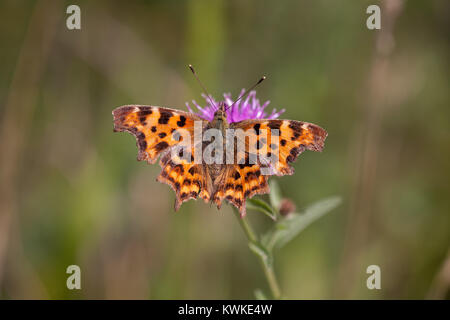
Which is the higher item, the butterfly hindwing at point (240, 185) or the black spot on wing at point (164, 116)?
the black spot on wing at point (164, 116)

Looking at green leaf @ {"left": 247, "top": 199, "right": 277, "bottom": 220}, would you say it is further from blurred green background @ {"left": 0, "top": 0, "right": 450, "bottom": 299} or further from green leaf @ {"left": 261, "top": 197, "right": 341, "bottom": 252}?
blurred green background @ {"left": 0, "top": 0, "right": 450, "bottom": 299}

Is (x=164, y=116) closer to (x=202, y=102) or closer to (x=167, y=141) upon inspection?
(x=167, y=141)

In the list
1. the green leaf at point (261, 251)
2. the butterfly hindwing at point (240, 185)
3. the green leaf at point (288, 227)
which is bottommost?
the green leaf at point (261, 251)

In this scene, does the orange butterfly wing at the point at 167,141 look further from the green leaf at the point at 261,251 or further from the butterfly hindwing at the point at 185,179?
the green leaf at the point at 261,251

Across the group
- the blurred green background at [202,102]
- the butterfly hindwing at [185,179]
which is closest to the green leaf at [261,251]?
the butterfly hindwing at [185,179]

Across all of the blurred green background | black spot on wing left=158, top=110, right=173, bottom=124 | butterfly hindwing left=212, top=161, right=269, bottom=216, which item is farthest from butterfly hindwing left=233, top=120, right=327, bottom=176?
the blurred green background

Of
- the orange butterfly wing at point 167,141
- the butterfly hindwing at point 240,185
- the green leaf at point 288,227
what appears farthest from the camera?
the green leaf at point 288,227

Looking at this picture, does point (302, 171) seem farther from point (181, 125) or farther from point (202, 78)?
point (181, 125)

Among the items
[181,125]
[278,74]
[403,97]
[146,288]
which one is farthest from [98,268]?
[403,97]
